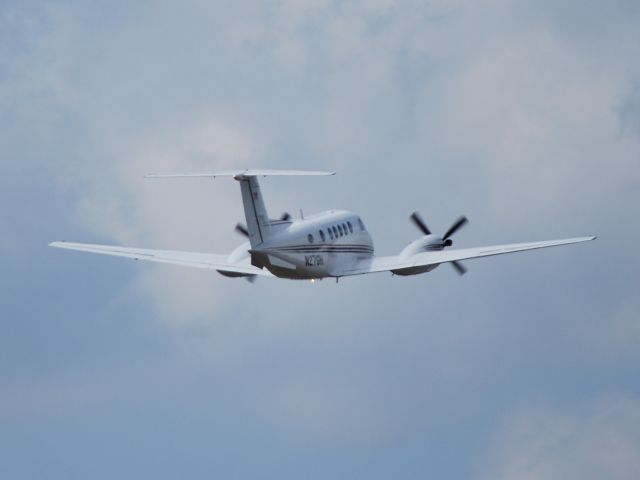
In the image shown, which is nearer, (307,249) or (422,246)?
(307,249)

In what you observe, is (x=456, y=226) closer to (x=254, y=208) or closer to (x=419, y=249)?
(x=419, y=249)

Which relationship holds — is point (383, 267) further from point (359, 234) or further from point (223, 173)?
point (223, 173)

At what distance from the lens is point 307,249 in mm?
66500

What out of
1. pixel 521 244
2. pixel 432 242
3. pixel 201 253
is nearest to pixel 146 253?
pixel 201 253

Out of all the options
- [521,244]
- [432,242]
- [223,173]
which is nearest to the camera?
[223,173]

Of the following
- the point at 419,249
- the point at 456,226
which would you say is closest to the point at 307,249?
the point at 419,249

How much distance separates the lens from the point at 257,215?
63.7 m

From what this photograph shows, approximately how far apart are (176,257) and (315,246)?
8.48 m

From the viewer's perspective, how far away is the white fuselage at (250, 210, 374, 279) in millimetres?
64188

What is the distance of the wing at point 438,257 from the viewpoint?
66000 millimetres

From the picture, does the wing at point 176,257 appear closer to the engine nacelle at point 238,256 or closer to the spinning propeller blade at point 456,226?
the engine nacelle at point 238,256

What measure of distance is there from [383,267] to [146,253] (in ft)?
42.1

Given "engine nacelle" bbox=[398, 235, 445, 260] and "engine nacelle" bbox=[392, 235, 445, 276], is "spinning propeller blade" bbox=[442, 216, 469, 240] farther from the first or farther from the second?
"engine nacelle" bbox=[392, 235, 445, 276]

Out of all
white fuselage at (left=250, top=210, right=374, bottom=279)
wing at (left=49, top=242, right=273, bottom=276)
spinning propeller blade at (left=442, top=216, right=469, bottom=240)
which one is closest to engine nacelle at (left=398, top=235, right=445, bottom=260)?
spinning propeller blade at (left=442, top=216, right=469, bottom=240)
